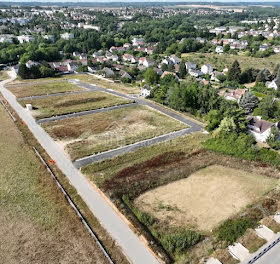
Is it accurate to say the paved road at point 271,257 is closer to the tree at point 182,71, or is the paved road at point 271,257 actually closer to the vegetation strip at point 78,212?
the vegetation strip at point 78,212

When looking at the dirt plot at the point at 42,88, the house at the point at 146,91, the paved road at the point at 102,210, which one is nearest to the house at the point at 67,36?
the dirt plot at the point at 42,88

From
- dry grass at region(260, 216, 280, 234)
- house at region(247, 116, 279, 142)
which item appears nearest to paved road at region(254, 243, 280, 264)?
dry grass at region(260, 216, 280, 234)


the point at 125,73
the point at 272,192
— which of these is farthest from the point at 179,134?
the point at 125,73

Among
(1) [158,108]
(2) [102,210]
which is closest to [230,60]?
(1) [158,108]

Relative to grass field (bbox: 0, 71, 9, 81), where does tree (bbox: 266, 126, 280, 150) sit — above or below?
above

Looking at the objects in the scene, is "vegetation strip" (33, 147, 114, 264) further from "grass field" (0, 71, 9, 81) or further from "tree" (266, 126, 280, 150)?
"grass field" (0, 71, 9, 81)

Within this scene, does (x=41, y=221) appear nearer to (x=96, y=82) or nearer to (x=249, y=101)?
(x=249, y=101)

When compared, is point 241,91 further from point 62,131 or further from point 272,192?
point 62,131

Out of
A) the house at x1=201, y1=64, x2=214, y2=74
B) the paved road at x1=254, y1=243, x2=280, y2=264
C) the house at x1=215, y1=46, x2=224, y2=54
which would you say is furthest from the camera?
the house at x1=215, y1=46, x2=224, y2=54
